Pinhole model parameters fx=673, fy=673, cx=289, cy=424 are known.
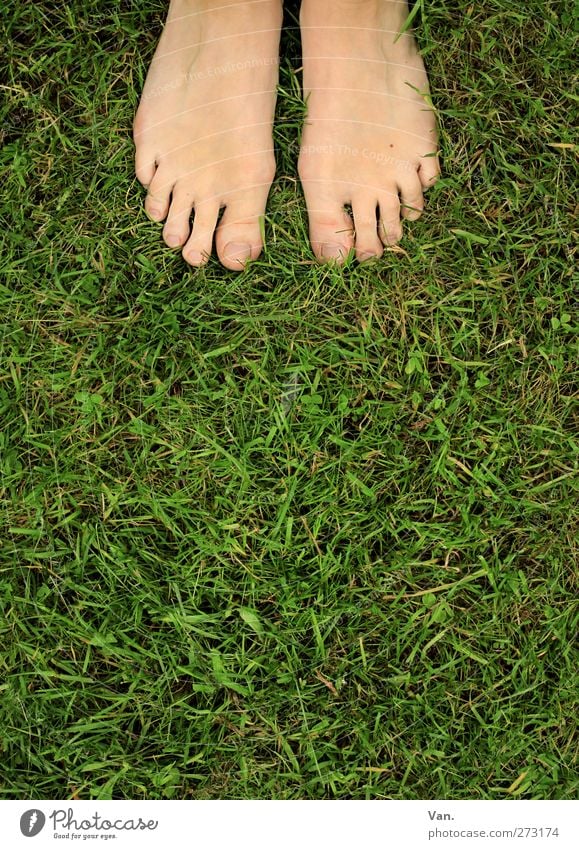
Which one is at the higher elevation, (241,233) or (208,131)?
(208,131)

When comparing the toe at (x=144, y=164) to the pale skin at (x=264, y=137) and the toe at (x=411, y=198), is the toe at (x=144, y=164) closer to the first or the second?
the pale skin at (x=264, y=137)

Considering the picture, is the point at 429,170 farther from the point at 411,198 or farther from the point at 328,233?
the point at 328,233

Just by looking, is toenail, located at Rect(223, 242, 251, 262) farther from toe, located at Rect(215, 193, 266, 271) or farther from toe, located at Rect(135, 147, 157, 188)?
toe, located at Rect(135, 147, 157, 188)

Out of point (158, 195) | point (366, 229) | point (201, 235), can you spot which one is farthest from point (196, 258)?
point (366, 229)
